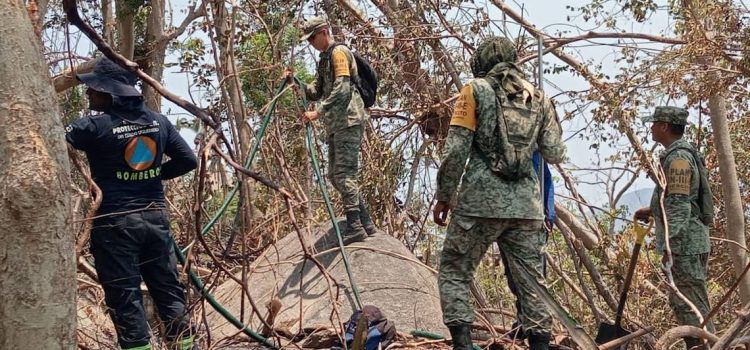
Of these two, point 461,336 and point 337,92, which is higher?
point 337,92

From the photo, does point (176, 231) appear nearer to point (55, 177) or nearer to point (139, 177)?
point (139, 177)

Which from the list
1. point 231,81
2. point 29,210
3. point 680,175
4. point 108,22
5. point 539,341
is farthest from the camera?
point 108,22

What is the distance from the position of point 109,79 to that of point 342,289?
2413 mm

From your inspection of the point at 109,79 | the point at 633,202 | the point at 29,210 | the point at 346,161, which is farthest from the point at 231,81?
the point at 29,210

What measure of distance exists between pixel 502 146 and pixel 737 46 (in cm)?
438

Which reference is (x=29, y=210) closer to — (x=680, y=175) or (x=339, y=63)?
(x=339, y=63)

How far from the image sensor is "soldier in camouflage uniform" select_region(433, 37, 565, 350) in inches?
185

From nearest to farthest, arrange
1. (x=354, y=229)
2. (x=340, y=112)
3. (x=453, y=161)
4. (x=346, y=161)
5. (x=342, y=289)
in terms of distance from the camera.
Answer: (x=453, y=161) → (x=342, y=289) → (x=340, y=112) → (x=346, y=161) → (x=354, y=229)

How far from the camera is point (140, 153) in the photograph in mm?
4742

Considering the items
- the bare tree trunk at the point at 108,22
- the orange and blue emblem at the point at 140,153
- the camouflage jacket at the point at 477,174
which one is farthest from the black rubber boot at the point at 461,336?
the bare tree trunk at the point at 108,22

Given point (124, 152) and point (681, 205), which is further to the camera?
point (681, 205)

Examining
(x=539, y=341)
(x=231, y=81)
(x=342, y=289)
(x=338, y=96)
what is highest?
(x=231, y=81)

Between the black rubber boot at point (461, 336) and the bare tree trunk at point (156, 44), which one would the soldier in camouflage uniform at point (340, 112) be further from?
the bare tree trunk at point (156, 44)

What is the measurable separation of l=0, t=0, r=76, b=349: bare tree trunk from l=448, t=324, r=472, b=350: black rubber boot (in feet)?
7.42
